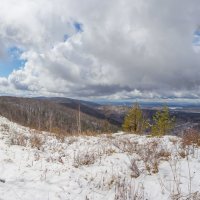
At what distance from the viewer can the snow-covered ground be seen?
21.8 ft

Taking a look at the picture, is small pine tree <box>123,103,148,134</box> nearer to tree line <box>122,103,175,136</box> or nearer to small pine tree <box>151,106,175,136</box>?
tree line <box>122,103,175,136</box>

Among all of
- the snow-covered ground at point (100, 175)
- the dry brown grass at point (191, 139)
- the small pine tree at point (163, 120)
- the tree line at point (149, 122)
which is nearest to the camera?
the snow-covered ground at point (100, 175)

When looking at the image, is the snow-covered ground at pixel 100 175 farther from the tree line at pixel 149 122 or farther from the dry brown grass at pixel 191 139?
the tree line at pixel 149 122

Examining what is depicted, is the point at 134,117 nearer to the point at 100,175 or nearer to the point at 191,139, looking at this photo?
the point at 191,139

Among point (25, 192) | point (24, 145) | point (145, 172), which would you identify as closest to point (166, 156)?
point (145, 172)

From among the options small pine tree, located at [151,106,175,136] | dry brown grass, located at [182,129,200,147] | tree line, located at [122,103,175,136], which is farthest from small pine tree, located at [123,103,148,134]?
dry brown grass, located at [182,129,200,147]

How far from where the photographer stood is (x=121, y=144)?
13180 millimetres

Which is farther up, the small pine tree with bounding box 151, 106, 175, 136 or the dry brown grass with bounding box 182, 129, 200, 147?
the dry brown grass with bounding box 182, 129, 200, 147

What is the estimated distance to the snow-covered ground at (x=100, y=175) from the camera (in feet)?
21.8

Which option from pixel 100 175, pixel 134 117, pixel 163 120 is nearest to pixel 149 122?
pixel 163 120

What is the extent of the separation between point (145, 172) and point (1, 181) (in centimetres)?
419

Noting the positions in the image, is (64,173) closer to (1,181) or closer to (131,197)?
(1,181)

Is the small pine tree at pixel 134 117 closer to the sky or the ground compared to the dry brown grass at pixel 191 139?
closer to the ground

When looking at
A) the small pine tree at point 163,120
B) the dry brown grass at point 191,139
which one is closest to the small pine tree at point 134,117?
the small pine tree at point 163,120
